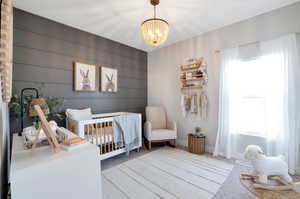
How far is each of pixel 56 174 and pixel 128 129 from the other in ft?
5.75

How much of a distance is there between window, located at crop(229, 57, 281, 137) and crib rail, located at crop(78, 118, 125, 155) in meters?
2.22

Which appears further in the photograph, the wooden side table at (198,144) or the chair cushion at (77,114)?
the wooden side table at (198,144)

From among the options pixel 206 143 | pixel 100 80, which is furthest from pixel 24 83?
pixel 206 143

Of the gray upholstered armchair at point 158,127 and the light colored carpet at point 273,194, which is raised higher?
the gray upholstered armchair at point 158,127

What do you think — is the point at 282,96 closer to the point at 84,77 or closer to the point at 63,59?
the point at 84,77

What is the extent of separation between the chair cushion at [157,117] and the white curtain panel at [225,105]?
1.29 metres

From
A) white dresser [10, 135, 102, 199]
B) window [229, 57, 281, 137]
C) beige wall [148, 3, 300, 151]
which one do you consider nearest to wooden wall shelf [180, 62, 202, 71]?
beige wall [148, 3, 300, 151]

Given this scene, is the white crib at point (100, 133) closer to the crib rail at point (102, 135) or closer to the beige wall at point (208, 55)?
the crib rail at point (102, 135)

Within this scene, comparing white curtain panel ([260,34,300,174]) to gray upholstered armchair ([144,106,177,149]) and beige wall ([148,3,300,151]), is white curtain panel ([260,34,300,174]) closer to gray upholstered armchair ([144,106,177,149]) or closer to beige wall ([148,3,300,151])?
beige wall ([148,3,300,151])

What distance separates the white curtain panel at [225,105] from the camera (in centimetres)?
243

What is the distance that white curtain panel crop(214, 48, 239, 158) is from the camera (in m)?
2.43

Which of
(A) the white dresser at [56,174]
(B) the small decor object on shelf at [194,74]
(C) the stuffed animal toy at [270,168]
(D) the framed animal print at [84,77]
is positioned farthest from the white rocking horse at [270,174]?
(D) the framed animal print at [84,77]

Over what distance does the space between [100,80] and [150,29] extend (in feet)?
5.91

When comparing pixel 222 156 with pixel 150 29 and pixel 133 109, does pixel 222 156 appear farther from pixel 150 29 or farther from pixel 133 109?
pixel 150 29
